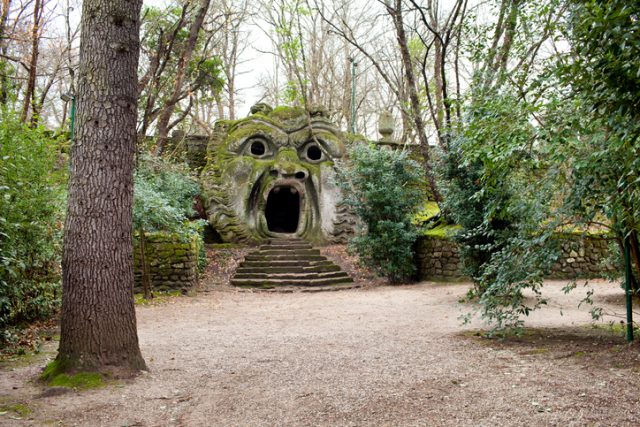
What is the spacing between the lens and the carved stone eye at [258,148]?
15469mm

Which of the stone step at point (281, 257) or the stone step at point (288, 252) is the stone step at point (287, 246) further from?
the stone step at point (281, 257)

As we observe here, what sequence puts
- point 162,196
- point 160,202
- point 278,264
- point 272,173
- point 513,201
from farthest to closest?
point 272,173, point 278,264, point 162,196, point 160,202, point 513,201

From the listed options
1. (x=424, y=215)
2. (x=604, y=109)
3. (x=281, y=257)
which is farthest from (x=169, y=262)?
(x=604, y=109)

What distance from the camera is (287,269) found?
12844mm

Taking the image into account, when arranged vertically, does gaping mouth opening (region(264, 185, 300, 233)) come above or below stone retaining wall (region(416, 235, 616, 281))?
above

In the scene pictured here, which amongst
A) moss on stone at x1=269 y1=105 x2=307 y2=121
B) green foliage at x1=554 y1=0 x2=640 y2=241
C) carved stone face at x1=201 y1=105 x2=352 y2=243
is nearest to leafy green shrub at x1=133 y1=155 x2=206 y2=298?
carved stone face at x1=201 y1=105 x2=352 y2=243

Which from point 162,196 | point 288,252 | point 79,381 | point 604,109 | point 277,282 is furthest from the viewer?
point 288,252

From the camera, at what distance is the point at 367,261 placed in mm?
12195

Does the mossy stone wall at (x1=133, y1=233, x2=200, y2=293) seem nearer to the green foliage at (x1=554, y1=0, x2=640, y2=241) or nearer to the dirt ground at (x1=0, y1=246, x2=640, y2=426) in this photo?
the dirt ground at (x1=0, y1=246, x2=640, y2=426)

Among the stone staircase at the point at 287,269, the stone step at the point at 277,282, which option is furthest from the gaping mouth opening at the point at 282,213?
the stone step at the point at 277,282

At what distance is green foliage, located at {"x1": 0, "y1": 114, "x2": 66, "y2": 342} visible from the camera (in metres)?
5.46

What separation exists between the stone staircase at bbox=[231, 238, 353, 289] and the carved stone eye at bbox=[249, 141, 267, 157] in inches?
123

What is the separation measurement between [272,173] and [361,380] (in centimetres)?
1171

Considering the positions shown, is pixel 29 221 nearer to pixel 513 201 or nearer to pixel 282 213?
pixel 513 201
